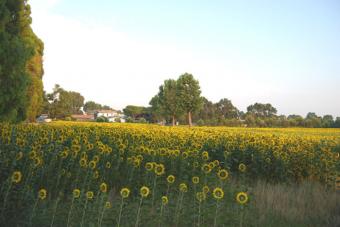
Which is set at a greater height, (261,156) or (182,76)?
(182,76)

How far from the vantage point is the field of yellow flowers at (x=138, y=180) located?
15.3ft

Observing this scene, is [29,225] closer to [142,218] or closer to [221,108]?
[142,218]

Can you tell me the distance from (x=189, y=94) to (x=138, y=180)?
49364mm

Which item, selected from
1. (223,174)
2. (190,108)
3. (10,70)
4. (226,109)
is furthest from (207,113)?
(223,174)

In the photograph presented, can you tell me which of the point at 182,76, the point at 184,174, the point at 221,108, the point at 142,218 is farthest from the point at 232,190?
the point at 221,108

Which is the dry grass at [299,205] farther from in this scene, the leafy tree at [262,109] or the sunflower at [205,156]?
the leafy tree at [262,109]

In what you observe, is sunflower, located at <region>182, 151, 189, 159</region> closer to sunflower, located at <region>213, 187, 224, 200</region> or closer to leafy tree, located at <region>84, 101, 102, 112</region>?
sunflower, located at <region>213, 187, 224, 200</region>

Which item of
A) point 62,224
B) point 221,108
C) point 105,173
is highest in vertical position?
point 221,108

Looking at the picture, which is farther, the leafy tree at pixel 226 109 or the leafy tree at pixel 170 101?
the leafy tree at pixel 226 109

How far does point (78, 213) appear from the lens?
5.04 m

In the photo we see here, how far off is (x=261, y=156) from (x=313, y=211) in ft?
7.81

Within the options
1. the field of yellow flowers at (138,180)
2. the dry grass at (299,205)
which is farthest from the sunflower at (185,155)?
the dry grass at (299,205)

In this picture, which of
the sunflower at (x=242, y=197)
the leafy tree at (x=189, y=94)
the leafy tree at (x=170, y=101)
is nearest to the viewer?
the sunflower at (x=242, y=197)

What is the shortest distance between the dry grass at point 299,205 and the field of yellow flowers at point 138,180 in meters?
0.27
